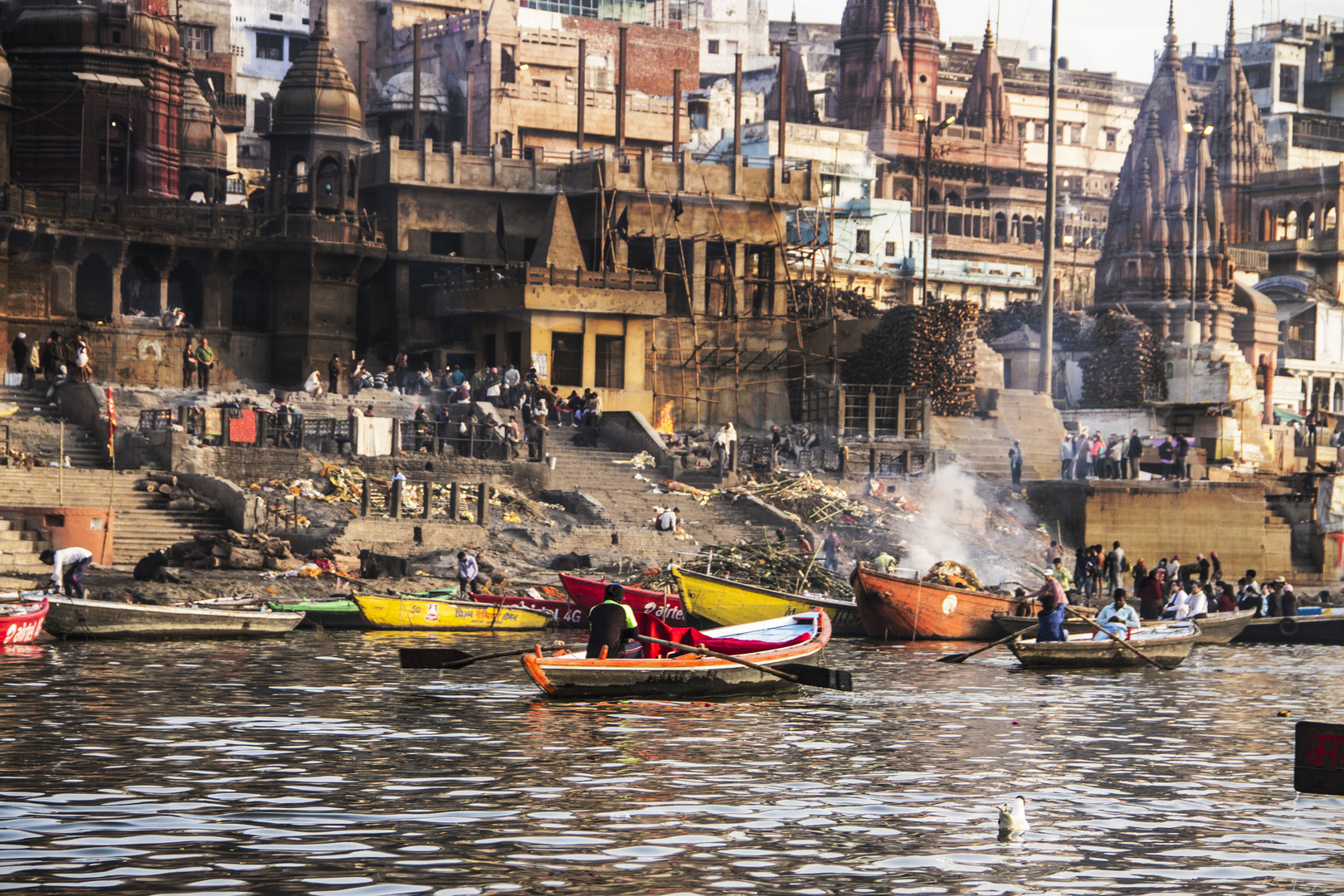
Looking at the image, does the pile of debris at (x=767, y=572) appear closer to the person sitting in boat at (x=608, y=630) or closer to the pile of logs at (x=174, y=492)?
the pile of logs at (x=174, y=492)

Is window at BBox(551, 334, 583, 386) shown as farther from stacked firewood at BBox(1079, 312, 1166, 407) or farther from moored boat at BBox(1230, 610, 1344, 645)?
moored boat at BBox(1230, 610, 1344, 645)

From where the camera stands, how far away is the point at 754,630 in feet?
82.2

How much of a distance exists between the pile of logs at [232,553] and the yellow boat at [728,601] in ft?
26.5

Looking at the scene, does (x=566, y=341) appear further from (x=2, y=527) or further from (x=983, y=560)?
(x=2, y=527)

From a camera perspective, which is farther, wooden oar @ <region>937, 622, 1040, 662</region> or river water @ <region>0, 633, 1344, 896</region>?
wooden oar @ <region>937, 622, 1040, 662</region>

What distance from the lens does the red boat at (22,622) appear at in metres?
25.5

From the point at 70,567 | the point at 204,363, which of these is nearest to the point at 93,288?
the point at 204,363

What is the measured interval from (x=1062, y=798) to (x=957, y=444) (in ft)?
125

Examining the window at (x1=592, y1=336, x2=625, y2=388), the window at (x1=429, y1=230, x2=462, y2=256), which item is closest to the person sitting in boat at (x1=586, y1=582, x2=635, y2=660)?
the window at (x1=592, y1=336, x2=625, y2=388)

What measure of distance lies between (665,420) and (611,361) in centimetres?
252

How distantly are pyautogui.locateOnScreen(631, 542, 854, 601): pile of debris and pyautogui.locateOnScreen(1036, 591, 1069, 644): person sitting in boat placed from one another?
25.8 ft

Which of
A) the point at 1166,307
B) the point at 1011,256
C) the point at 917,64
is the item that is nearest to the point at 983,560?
the point at 1166,307

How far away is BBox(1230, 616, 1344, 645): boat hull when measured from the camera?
36969 mm

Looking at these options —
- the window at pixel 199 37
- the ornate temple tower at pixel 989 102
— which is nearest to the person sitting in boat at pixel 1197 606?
the window at pixel 199 37
